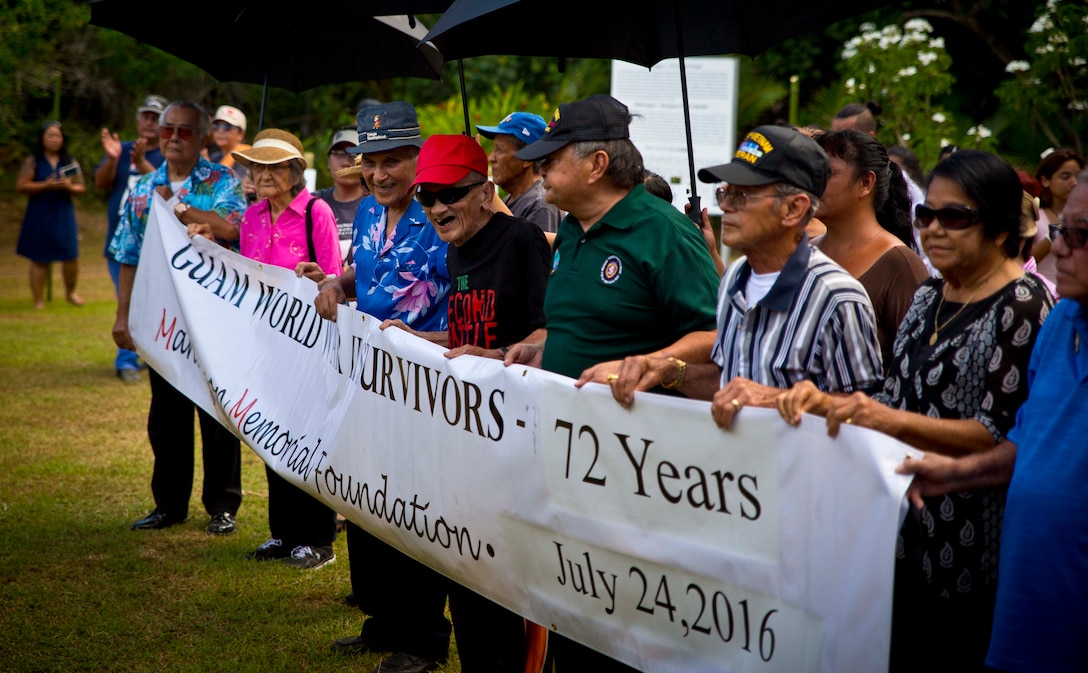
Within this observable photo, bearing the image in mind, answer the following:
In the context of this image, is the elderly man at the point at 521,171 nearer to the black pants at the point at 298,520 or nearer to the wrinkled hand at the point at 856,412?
the black pants at the point at 298,520

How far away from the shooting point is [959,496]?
2686 millimetres

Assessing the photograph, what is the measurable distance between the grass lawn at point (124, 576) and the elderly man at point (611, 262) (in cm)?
192

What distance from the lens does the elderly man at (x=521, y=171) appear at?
5246mm

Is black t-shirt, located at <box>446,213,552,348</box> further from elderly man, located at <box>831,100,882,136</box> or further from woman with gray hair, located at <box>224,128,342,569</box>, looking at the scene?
elderly man, located at <box>831,100,882,136</box>

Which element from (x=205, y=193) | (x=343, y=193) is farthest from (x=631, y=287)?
(x=343, y=193)

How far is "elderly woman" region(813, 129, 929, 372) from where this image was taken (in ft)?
11.9

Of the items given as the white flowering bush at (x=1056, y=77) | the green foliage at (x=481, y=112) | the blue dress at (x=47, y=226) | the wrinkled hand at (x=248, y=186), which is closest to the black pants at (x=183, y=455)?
the wrinkled hand at (x=248, y=186)

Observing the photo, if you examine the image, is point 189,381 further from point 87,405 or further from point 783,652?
point 87,405

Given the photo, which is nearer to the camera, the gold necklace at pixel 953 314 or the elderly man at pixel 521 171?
the gold necklace at pixel 953 314

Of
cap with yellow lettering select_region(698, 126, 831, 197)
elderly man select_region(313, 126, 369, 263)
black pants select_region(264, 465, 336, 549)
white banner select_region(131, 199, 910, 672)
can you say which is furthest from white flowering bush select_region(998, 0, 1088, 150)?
cap with yellow lettering select_region(698, 126, 831, 197)

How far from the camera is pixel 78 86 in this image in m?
26.6

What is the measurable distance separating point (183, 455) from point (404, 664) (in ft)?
8.64

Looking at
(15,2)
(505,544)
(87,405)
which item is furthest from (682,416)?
(15,2)

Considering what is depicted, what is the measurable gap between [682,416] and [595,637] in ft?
2.57
